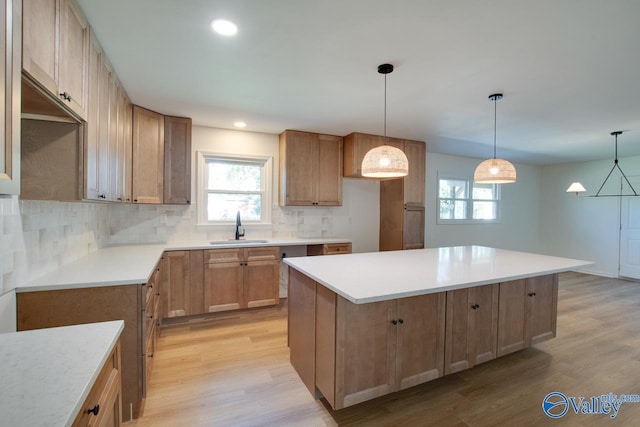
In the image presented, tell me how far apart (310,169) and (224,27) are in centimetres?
237

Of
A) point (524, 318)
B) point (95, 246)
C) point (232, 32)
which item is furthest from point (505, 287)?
point (95, 246)

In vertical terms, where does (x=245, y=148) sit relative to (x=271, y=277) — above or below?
above

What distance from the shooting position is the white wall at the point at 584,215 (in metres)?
5.66

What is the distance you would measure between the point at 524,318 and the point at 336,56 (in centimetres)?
265

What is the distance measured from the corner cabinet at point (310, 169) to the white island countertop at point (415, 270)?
1.53m

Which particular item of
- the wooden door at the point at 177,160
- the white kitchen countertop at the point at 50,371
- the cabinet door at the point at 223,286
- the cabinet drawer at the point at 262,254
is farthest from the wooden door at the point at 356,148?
the white kitchen countertop at the point at 50,371

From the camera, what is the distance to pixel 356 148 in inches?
157

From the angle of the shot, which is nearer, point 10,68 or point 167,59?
point 10,68

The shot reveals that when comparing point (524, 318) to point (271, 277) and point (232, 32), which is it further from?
point (232, 32)

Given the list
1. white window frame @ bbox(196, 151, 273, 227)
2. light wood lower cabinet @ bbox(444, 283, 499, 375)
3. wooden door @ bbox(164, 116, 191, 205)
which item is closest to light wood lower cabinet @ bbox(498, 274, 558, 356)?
light wood lower cabinet @ bbox(444, 283, 499, 375)

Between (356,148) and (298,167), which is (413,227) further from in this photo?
(298,167)

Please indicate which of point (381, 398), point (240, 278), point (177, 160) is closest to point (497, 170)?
point (381, 398)

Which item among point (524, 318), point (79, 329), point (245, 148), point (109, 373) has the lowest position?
point (524, 318)

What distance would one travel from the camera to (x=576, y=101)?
110 inches
